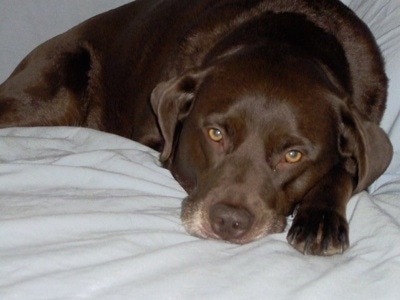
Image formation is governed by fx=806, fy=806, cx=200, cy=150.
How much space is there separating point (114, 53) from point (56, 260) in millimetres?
1604

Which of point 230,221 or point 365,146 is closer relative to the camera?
point 230,221

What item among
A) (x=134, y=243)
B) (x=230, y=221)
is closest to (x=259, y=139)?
(x=230, y=221)

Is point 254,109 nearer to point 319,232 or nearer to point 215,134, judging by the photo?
point 215,134

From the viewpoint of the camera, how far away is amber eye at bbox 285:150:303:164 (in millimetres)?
2346

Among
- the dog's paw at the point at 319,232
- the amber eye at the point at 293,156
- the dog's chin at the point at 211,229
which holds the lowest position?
the dog's paw at the point at 319,232

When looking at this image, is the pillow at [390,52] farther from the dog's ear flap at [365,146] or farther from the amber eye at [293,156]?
the amber eye at [293,156]

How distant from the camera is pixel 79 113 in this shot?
3480 millimetres

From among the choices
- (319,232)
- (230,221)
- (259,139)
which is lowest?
(319,232)

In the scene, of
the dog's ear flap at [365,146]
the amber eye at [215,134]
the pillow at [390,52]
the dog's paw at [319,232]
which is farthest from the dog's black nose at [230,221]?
the pillow at [390,52]

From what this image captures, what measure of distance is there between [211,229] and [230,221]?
0.07m

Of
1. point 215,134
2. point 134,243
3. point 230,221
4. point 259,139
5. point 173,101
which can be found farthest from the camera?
point 173,101

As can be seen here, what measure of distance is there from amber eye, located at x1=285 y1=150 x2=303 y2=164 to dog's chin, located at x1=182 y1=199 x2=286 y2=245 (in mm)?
175

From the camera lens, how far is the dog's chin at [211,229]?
2.20 m

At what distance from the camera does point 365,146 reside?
7.84ft
